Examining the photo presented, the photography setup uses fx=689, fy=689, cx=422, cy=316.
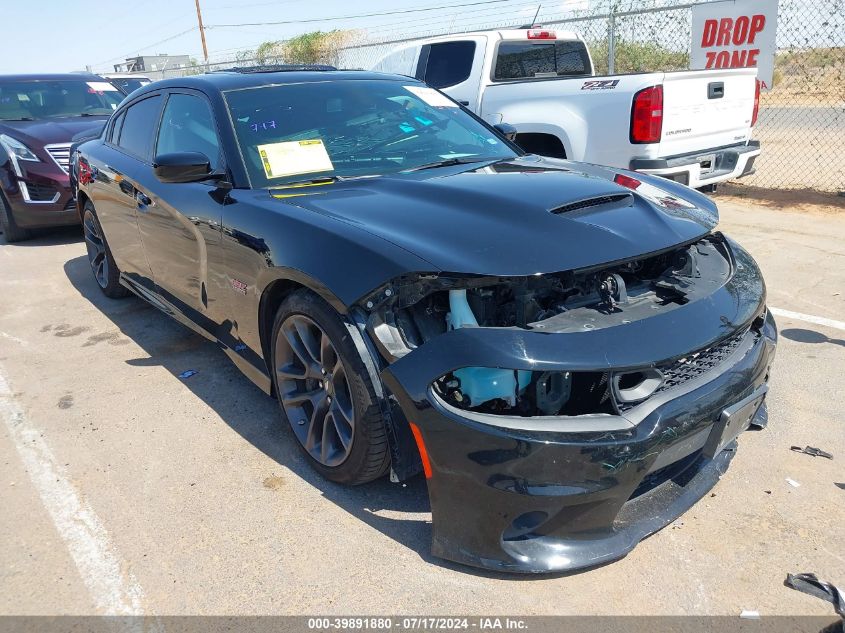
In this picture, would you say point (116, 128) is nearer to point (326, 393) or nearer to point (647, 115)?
point (326, 393)

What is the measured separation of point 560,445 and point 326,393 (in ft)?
3.64

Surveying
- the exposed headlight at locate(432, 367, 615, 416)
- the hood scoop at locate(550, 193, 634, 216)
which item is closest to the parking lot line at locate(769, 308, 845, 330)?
the hood scoop at locate(550, 193, 634, 216)

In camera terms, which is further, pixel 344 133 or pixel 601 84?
pixel 601 84

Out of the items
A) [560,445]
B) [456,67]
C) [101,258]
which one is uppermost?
[456,67]

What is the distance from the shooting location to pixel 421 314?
8.02 feet

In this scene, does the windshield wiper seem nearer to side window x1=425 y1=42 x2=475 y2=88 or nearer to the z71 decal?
the z71 decal

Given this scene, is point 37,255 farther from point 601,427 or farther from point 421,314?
point 601,427

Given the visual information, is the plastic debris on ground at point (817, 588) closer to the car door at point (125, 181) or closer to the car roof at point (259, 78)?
the car roof at point (259, 78)

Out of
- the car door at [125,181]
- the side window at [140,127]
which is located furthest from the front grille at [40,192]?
the side window at [140,127]

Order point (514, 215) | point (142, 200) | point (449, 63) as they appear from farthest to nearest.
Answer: point (449, 63) → point (142, 200) → point (514, 215)

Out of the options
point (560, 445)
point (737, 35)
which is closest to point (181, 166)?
point (560, 445)

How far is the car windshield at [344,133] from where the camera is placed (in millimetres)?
3314

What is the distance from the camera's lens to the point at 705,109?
6.38 meters

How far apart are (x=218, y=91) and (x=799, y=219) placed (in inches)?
248
